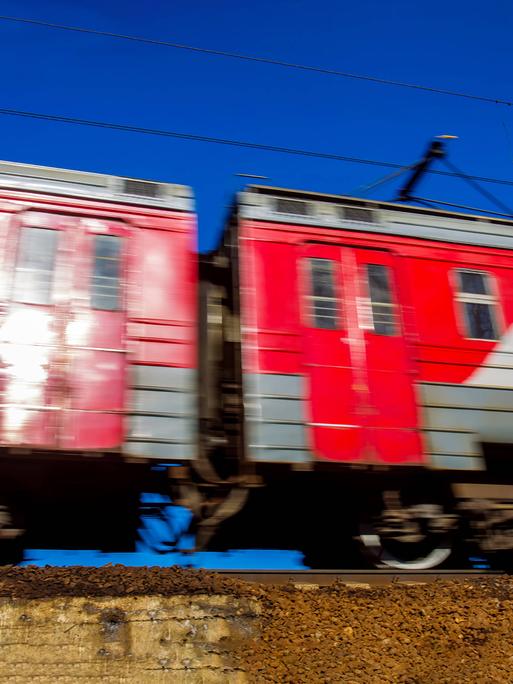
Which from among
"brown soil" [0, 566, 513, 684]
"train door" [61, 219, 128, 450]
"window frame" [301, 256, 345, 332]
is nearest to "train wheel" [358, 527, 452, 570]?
"brown soil" [0, 566, 513, 684]

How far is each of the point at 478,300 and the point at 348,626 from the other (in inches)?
174

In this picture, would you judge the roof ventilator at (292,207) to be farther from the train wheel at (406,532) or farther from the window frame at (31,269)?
the train wheel at (406,532)

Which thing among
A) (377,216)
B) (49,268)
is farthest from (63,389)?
(377,216)

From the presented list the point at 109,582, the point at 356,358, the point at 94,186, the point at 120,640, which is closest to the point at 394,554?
the point at 356,358

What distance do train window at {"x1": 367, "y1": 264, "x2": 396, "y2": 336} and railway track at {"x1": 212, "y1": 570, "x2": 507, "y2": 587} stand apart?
2.61m

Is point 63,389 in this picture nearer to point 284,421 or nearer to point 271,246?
point 284,421

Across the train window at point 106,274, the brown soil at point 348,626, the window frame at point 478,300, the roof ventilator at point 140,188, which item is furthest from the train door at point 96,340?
the window frame at point 478,300

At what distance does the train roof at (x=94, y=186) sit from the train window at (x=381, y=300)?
7.66 ft

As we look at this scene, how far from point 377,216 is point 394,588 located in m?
4.56

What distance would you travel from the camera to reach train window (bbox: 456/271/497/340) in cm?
782

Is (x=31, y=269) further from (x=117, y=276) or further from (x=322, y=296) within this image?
(x=322, y=296)

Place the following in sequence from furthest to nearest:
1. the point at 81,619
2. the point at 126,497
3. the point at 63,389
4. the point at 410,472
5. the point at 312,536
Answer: the point at 312,536, the point at 126,497, the point at 410,472, the point at 63,389, the point at 81,619

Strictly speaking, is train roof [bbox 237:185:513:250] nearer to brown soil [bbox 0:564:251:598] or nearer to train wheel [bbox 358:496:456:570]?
train wheel [bbox 358:496:456:570]

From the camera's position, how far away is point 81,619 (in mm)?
4848
